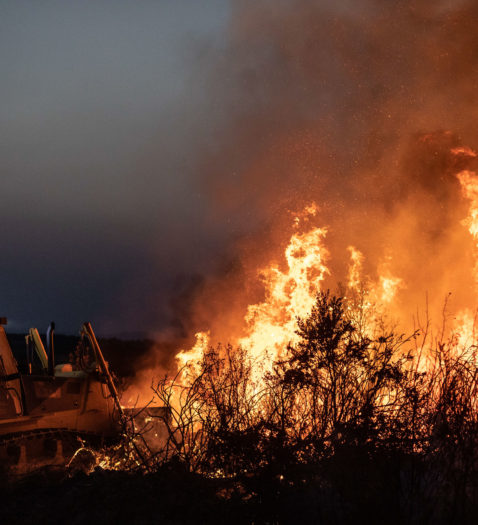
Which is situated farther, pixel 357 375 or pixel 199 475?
pixel 357 375

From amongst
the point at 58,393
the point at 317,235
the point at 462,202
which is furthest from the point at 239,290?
the point at 58,393

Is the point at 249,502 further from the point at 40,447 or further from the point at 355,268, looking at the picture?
the point at 355,268

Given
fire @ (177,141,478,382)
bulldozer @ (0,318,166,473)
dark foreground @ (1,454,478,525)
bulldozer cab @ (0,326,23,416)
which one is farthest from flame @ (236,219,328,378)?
dark foreground @ (1,454,478,525)

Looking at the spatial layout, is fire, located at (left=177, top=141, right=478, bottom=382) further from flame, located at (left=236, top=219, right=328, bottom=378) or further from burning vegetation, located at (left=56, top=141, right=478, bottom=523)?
burning vegetation, located at (left=56, top=141, right=478, bottom=523)

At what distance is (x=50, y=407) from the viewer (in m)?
10.7

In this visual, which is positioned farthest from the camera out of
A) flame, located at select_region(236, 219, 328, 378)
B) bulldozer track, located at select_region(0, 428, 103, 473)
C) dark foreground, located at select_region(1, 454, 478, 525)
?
flame, located at select_region(236, 219, 328, 378)

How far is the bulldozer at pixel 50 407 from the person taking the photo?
32.7ft

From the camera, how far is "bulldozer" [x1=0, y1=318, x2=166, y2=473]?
9.96 meters

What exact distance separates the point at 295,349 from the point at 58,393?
223 inches

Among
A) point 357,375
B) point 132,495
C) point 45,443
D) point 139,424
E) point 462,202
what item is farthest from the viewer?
point 462,202

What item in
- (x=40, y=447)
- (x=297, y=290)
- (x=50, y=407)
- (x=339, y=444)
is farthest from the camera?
(x=297, y=290)

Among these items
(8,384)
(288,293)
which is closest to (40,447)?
(8,384)

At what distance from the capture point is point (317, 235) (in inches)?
832

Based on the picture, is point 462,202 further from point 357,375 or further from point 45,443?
point 45,443
